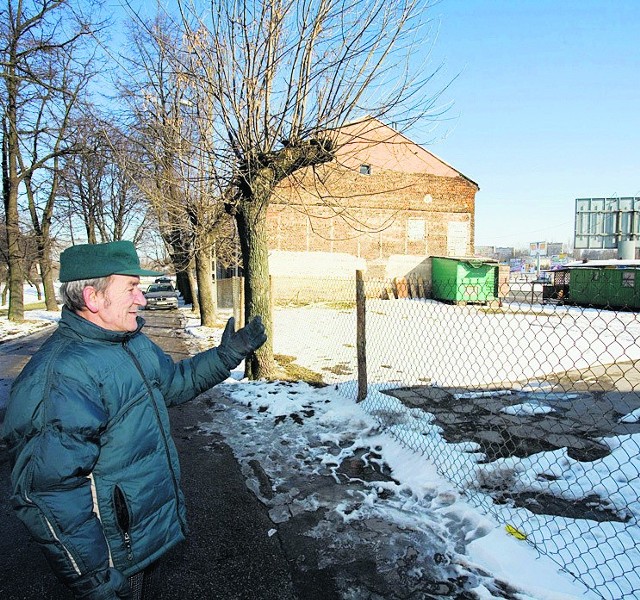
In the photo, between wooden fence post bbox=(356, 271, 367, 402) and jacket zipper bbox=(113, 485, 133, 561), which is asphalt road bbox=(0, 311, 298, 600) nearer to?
jacket zipper bbox=(113, 485, 133, 561)

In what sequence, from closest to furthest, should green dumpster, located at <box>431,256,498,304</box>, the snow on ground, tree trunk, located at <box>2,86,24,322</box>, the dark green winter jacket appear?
1. the dark green winter jacket
2. the snow on ground
3. tree trunk, located at <box>2,86,24,322</box>
4. green dumpster, located at <box>431,256,498,304</box>

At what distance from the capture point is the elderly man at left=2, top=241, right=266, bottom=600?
1.52 m

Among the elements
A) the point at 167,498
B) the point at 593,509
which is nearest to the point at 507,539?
the point at 593,509

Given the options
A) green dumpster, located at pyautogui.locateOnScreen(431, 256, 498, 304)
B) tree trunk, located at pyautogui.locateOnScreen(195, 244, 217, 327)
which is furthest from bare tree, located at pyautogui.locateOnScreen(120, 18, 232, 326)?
green dumpster, located at pyautogui.locateOnScreen(431, 256, 498, 304)

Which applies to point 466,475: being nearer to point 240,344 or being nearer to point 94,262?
point 240,344

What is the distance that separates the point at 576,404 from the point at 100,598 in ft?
21.0

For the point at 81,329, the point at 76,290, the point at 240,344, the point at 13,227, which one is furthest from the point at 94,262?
the point at 13,227

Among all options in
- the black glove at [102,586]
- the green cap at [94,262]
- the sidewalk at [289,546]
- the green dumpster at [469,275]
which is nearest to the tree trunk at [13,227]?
the sidewalk at [289,546]

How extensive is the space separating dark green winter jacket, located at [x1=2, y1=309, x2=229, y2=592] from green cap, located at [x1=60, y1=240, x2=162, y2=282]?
0.18 m

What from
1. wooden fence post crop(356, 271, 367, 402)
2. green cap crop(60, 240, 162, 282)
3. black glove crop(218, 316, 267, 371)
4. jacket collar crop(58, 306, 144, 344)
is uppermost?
green cap crop(60, 240, 162, 282)

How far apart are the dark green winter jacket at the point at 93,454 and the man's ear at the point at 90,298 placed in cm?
8

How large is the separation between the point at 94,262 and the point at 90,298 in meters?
0.16

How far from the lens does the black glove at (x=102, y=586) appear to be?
1.54 m

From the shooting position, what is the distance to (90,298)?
1894 millimetres
